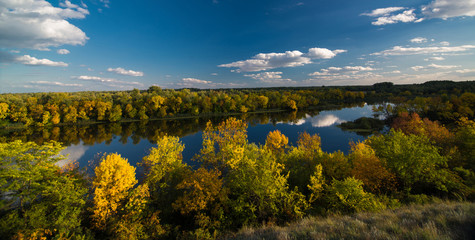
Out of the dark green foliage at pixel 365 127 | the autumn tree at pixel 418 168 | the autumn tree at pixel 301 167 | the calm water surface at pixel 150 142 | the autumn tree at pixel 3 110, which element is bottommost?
the calm water surface at pixel 150 142

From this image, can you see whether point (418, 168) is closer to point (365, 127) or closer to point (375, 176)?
point (375, 176)

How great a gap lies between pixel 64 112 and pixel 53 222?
86.3 meters

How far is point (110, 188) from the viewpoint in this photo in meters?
17.3

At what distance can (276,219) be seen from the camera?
1623 centimetres

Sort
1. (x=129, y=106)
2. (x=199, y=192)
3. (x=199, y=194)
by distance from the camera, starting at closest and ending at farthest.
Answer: (x=199, y=194), (x=199, y=192), (x=129, y=106)

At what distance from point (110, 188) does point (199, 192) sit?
802 centimetres

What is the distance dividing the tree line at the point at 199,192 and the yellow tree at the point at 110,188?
0.08 meters

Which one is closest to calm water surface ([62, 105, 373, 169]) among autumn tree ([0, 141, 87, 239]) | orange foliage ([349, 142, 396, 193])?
autumn tree ([0, 141, 87, 239])

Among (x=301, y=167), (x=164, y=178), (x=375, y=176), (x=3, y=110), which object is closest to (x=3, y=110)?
(x=3, y=110)

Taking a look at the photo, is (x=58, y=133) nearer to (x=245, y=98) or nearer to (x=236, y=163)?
(x=236, y=163)

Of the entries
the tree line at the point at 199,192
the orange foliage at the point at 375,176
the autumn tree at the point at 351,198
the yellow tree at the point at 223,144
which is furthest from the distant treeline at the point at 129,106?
the autumn tree at the point at 351,198

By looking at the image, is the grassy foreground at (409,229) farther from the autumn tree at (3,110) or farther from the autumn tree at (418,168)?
the autumn tree at (3,110)

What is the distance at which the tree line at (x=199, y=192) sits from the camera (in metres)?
13.7

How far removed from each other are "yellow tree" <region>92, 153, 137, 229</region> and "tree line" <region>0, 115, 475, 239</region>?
81mm
